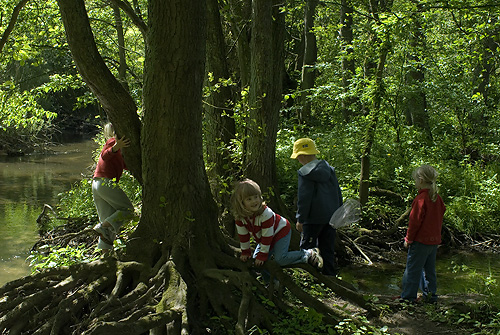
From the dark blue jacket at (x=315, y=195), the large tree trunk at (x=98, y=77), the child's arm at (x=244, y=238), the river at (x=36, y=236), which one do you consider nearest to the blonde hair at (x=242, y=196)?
the child's arm at (x=244, y=238)

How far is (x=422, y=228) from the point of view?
18.0ft

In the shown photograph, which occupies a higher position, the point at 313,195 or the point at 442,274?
the point at 313,195

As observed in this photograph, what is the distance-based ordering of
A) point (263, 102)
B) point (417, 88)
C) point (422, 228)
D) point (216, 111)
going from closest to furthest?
point (422, 228), point (263, 102), point (216, 111), point (417, 88)

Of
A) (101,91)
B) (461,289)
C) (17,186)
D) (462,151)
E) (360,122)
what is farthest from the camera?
(17,186)

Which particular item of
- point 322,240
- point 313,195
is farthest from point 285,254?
point 322,240

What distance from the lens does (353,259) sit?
8.91 meters

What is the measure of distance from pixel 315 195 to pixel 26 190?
14779mm

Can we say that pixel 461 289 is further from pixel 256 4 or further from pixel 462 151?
pixel 462 151

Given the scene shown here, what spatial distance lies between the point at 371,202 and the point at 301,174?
5.18m

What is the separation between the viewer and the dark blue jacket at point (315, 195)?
5.75m

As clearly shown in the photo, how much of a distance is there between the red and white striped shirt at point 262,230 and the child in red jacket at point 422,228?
63.0 inches

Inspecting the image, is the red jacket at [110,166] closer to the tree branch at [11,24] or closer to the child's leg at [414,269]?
the tree branch at [11,24]

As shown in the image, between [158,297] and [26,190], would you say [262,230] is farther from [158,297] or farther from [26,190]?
→ [26,190]

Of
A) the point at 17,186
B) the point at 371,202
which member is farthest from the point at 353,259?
the point at 17,186
